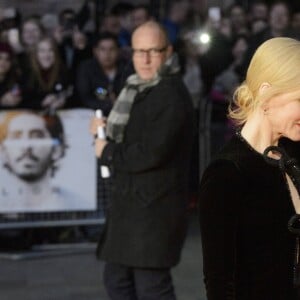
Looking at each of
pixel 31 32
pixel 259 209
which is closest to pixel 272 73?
pixel 259 209

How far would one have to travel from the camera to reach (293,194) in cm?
257

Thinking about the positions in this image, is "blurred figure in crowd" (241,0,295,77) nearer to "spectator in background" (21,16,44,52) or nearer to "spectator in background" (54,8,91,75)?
"spectator in background" (54,8,91,75)

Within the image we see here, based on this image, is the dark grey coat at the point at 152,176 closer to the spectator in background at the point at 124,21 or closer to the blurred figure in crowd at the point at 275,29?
the blurred figure in crowd at the point at 275,29

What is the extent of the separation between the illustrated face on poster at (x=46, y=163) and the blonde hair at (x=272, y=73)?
4.74m

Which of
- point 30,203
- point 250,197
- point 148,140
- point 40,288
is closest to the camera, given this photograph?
point 250,197

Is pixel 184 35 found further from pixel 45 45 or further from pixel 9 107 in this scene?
pixel 9 107

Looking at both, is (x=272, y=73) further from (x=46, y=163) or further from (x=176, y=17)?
(x=176, y=17)

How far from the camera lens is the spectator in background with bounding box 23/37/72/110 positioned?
7512 millimetres

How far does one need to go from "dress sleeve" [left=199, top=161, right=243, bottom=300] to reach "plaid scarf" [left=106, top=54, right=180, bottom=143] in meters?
2.03

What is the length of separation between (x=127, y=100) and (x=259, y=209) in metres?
2.20

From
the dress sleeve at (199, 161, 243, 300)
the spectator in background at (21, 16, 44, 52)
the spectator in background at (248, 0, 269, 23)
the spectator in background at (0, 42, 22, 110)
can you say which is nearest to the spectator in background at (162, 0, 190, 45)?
the spectator in background at (248, 0, 269, 23)

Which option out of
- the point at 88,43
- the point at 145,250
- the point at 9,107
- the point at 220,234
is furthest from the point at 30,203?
the point at 220,234

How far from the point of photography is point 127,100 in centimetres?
465

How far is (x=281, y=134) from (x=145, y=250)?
2.02m
